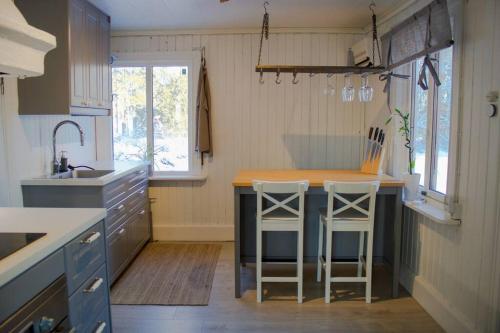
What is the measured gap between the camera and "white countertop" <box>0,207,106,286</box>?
1.24 meters

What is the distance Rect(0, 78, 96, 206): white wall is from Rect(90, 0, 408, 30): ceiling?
1.15 meters

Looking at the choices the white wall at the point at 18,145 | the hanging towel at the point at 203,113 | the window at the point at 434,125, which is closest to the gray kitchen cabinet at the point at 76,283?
the white wall at the point at 18,145

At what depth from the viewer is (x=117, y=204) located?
3.27 metres

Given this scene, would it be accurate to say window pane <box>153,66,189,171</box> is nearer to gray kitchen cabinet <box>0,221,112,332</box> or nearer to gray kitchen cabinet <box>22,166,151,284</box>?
gray kitchen cabinet <box>22,166,151,284</box>

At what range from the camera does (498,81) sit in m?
2.07

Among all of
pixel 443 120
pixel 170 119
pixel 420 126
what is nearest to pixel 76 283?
pixel 443 120

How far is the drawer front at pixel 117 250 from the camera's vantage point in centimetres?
315

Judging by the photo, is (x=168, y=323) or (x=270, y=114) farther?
(x=270, y=114)

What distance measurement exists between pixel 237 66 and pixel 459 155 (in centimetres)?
259

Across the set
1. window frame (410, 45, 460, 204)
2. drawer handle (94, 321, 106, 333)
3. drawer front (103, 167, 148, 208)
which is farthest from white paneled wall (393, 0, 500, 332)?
drawer front (103, 167, 148, 208)

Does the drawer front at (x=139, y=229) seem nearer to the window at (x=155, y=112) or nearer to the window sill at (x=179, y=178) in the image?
the window sill at (x=179, y=178)

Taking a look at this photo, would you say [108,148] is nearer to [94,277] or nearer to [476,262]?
[94,277]

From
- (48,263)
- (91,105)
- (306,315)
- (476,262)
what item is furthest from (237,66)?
(48,263)

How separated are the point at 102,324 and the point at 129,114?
2993mm
